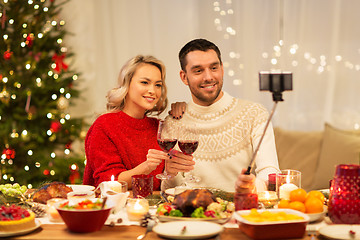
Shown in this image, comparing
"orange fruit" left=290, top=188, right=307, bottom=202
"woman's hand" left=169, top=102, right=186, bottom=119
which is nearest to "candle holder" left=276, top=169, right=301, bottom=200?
"orange fruit" left=290, top=188, right=307, bottom=202

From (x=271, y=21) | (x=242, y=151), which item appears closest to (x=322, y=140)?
(x=271, y=21)

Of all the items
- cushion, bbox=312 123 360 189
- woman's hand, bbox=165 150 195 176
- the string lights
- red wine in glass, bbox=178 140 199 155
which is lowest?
cushion, bbox=312 123 360 189

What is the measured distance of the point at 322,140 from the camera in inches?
164

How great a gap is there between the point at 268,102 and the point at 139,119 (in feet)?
6.77

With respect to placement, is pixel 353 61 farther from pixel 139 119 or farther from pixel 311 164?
pixel 139 119

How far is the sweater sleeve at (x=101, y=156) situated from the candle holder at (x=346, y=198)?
1306 mm

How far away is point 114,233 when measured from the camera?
1641 millimetres

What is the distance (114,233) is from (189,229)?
0.27m

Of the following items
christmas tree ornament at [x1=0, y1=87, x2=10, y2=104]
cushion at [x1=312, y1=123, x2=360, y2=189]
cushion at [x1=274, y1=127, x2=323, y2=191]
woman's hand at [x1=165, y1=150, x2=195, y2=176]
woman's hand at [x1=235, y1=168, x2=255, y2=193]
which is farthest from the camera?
christmas tree ornament at [x1=0, y1=87, x2=10, y2=104]

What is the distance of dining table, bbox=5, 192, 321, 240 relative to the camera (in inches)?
62.4

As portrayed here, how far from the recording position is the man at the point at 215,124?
2.79 meters

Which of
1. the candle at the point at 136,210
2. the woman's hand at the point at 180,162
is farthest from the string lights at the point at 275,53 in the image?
the candle at the point at 136,210

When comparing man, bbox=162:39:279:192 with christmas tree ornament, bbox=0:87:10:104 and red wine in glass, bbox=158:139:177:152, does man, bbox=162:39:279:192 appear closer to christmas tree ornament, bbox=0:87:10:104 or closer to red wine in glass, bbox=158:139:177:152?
red wine in glass, bbox=158:139:177:152

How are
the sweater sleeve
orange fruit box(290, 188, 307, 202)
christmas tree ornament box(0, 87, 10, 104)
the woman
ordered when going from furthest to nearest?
christmas tree ornament box(0, 87, 10, 104), the woman, the sweater sleeve, orange fruit box(290, 188, 307, 202)
